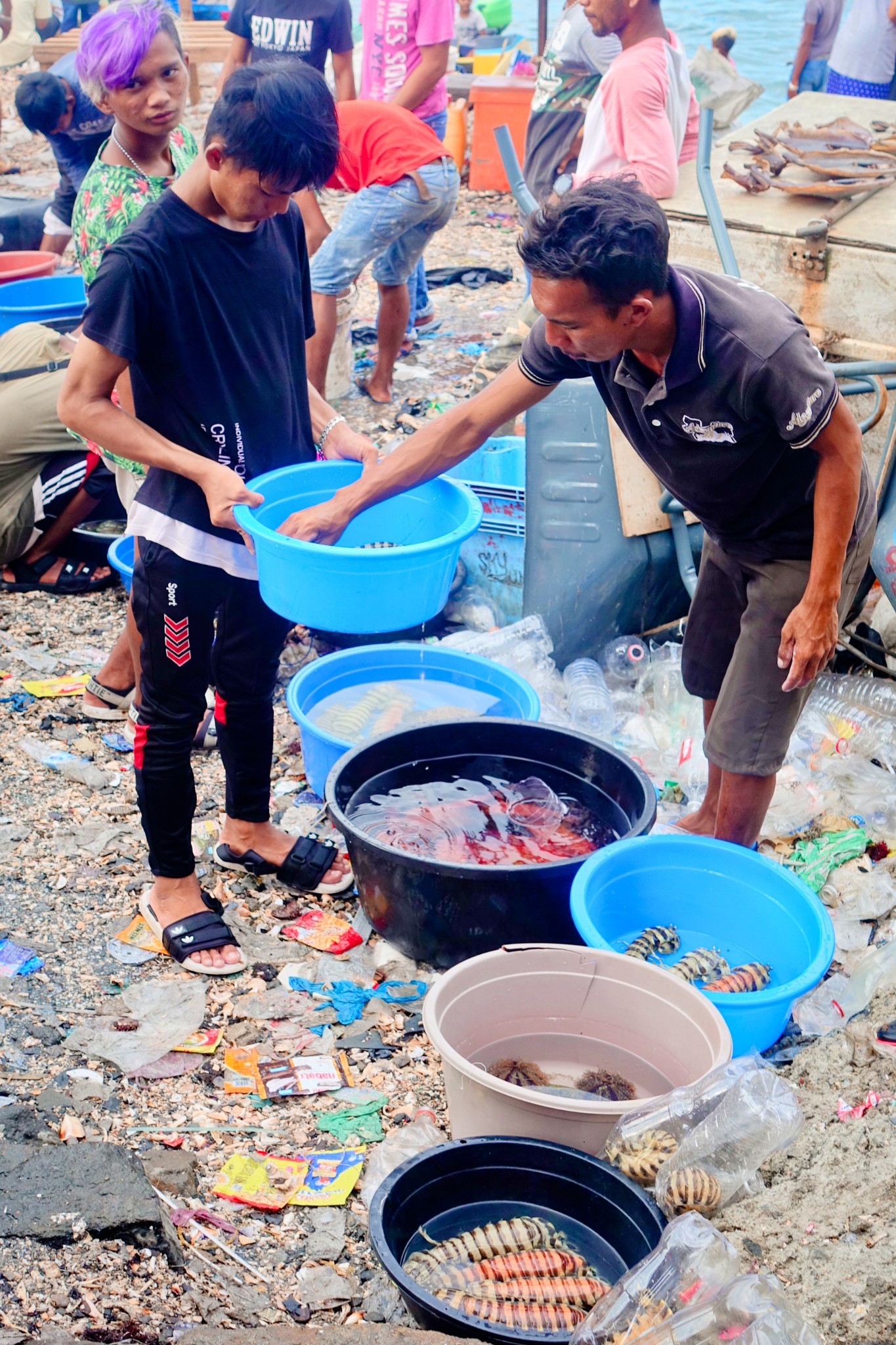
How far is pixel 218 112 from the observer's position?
7.84 feet

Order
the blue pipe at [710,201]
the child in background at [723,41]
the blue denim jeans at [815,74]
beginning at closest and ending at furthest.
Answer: the blue pipe at [710,201]
the blue denim jeans at [815,74]
the child in background at [723,41]

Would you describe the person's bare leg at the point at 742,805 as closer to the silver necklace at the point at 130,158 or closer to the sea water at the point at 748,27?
the silver necklace at the point at 130,158

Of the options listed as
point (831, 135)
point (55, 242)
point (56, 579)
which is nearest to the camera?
point (831, 135)

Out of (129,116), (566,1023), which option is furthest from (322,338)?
(566,1023)

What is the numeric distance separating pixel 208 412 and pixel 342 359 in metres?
4.18

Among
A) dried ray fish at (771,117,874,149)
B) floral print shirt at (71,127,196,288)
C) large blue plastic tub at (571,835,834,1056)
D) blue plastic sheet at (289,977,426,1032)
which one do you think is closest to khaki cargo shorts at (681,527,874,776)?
large blue plastic tub at (571,835,834,1056)

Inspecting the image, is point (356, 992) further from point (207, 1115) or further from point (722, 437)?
point (722, 437)

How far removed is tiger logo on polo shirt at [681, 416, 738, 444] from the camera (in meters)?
2.51

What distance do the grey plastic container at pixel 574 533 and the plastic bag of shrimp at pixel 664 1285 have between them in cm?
273

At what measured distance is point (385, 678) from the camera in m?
4.26

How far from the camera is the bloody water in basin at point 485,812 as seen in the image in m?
3.21

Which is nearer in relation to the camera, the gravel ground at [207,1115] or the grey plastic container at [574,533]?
the gravel ground at [207,1115]

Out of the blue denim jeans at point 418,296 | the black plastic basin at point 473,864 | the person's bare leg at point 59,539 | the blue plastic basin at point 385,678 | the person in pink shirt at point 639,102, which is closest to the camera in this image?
the black plastic basin at point 473,864

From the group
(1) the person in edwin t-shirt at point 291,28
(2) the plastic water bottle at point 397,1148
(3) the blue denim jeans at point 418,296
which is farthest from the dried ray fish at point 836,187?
→ (2) the plastic water bottle at point 397,1148
